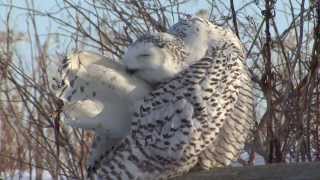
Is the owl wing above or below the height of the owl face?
below

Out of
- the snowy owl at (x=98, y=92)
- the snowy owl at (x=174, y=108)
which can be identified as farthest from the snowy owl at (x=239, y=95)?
the snowy owl at (x=98, y=92)

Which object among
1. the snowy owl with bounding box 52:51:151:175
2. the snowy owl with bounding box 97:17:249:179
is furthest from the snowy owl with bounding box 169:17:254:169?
the snowy owl with bounding box 52:51:151:175

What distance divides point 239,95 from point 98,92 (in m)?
0.29

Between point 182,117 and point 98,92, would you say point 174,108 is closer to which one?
point 182,117

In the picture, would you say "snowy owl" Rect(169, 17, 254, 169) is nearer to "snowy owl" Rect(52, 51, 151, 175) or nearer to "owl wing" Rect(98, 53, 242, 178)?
"owl wing" Rect(98, 53, 242, 178)

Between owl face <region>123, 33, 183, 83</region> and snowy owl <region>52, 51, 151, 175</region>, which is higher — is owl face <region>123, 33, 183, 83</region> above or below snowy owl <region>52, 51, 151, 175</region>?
above

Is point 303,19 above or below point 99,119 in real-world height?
above

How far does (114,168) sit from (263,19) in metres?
1.11

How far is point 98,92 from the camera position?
1.35m

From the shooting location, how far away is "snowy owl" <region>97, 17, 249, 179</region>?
1.32 metres

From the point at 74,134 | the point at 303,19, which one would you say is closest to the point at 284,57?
the point at 303,19

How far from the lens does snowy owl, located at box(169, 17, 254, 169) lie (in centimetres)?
139

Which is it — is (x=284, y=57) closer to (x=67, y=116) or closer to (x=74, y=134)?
(x=74, y=134)

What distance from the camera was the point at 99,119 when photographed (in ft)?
4.44
